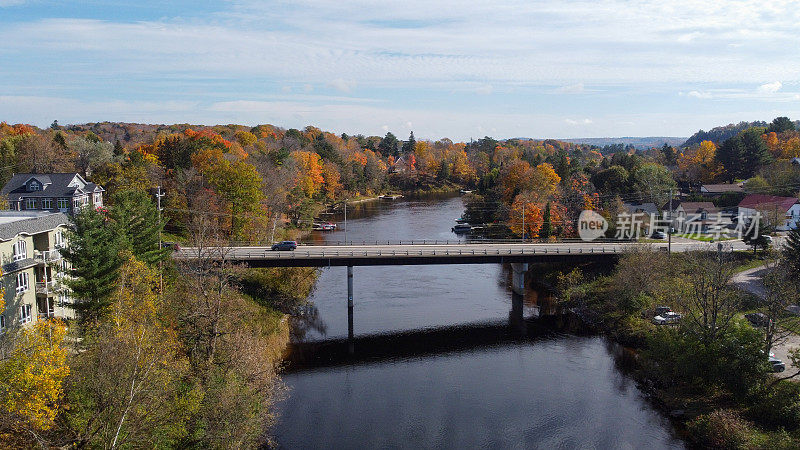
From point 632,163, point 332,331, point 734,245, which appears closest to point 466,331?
point 332,331

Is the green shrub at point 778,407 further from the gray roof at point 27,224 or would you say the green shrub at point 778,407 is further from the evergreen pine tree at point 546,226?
the gray roof at point 27,224

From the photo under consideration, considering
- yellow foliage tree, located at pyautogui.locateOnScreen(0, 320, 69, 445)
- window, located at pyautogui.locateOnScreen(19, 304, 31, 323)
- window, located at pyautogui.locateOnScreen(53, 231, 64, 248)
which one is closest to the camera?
yellow foliage tree, located at pyautogui.locateOnScreen(0, 320, 69, 445)

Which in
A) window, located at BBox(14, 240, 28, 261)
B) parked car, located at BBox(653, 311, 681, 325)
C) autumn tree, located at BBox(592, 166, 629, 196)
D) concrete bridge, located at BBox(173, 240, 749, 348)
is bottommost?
parked car, located at BBox(653, 311, 681, 325)

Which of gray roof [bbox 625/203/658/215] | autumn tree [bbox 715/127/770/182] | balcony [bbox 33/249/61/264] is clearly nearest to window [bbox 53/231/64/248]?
balcony [bbox 33/249/61/264]

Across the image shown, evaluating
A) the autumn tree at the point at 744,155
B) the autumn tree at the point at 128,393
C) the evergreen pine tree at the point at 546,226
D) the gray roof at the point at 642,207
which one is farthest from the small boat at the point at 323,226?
the autumn tree at the point at 744,155

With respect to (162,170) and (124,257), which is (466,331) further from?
(162,170)

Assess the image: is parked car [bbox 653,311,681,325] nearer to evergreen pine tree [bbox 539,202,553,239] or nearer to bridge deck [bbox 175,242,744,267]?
bridge deck [bbox 175,242,744,267]

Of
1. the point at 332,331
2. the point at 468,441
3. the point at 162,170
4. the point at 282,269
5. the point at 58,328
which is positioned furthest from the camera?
the point at 162,170
